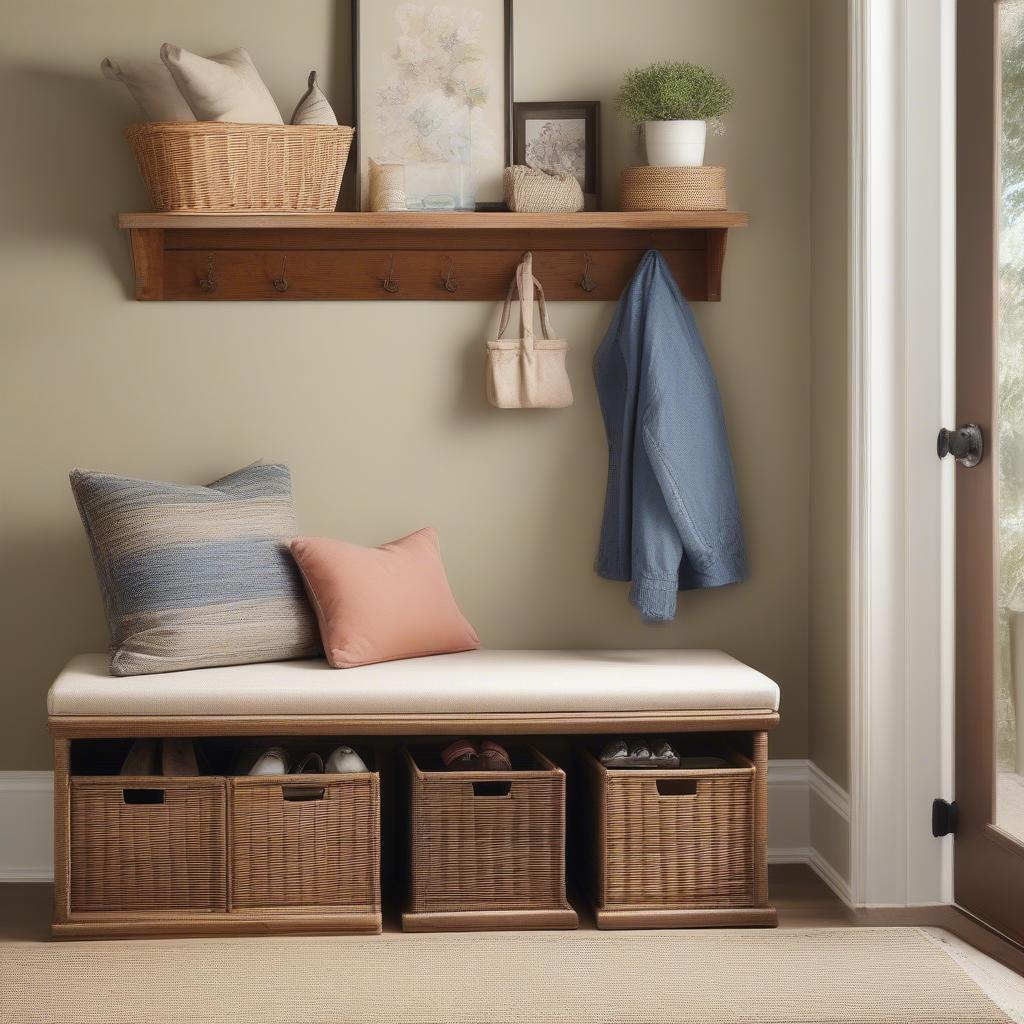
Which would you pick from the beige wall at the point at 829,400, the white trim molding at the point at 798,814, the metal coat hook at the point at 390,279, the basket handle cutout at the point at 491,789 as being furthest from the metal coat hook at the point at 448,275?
the white trim molding at the point at 798,814

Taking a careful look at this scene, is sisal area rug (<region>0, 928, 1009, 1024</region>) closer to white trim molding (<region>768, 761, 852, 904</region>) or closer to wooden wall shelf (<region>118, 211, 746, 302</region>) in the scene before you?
white trim molding (<region>768, 761, 852, 904</region>)

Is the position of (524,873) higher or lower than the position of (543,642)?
lower

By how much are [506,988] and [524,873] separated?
338 mm

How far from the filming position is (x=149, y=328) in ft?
10.1

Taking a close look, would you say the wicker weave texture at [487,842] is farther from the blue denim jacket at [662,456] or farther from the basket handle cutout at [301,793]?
the blue denim jacket at [662,456]

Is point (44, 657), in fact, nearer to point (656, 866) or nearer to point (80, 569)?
point (80, 569)

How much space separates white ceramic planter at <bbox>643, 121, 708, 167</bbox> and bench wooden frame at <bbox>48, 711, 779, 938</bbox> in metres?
1.27

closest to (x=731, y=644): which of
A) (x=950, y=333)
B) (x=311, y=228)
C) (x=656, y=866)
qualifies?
(x=656, y=866)

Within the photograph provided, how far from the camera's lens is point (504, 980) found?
2.41 meters

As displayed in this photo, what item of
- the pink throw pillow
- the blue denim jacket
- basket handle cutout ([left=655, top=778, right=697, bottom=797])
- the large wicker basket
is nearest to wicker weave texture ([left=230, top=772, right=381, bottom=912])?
the large wicker basket

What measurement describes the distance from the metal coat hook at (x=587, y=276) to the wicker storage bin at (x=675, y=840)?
117cm

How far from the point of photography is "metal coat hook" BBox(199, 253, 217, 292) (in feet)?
10.0

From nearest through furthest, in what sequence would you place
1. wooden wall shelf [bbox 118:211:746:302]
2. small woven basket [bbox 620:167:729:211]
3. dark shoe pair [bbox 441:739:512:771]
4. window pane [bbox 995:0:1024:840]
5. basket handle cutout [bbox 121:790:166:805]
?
window pane [bbox 995:0:1024:840] < dark shoe pair [bbox 441:739:512:771] < basket handle cutout [bbox 121:790:166:805] < small woven basket [bbox 620:167:729:211] < wooden wall shelf [bbox 118:211:746:302]

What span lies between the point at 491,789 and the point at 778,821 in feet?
2.51
